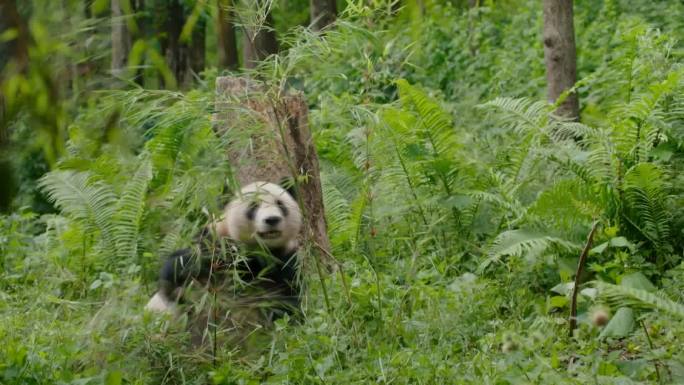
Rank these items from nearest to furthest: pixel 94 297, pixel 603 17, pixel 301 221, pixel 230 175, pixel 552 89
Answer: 1. pixel 230 175
2. pixel 301 221
3. pixel 94 297
4. pixel 552 89
5. pixel 603 17

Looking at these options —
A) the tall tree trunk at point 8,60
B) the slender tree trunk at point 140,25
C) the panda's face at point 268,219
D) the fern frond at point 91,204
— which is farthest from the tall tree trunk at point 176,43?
the tall tree trunk at point 8,60

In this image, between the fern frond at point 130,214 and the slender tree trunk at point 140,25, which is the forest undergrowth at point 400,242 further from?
the slender tree trunk at point 140,25

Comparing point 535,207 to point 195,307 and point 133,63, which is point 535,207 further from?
point 133,63

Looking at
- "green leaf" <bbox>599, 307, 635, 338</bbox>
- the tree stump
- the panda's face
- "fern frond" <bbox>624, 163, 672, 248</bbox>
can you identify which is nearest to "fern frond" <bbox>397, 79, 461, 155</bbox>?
the tree stump

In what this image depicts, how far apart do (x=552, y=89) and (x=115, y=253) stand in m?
4.08

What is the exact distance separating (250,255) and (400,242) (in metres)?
1.89

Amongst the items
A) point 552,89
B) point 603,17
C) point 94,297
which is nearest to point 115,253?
point 94,297

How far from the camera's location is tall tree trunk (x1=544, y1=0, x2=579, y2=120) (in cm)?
912

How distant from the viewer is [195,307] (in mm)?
5520

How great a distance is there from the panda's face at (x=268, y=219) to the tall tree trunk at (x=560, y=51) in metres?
3.71

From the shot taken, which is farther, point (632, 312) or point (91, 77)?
point (632, 312)

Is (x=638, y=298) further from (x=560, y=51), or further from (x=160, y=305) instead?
(x=560, y=51)

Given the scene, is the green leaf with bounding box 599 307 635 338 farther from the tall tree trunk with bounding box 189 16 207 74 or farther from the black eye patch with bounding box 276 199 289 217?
the tall tree trunk with bounding box 189 16 207 74

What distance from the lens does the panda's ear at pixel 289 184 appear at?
5.70m
